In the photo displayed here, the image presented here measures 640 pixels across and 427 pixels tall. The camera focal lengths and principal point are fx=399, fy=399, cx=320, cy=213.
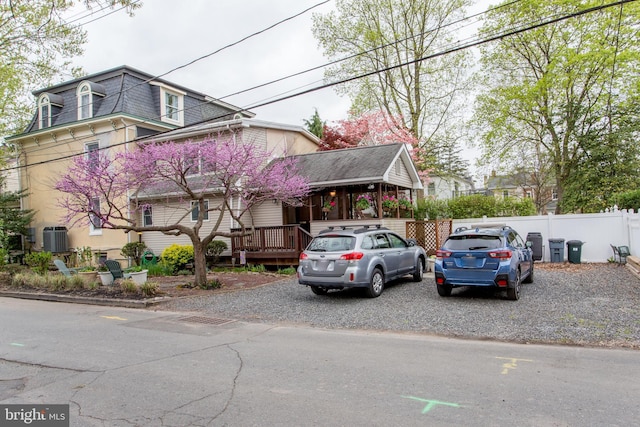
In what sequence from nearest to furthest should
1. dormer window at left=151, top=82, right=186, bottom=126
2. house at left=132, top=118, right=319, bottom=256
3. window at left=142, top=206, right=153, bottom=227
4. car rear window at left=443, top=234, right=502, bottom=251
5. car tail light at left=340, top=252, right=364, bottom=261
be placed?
car rear window at left=443, top=234, right=502, bottom=251 → car tail light at left=340, top=252, right=364, bottom=261 → house at left=132, top=118, right=319, bottom=256 → window at left=142, top=206, right=153, bottom=227 → dormer window at left=151, top=82, right=186, bottom=126

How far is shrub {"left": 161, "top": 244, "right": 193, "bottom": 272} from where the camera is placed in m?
16.5

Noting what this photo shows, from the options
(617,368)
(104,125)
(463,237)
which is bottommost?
(617,368)

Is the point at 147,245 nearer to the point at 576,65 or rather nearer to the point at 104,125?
the point at 104,125

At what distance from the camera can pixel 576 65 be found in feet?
71.6

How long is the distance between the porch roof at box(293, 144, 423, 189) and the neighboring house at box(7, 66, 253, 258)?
5234 mm

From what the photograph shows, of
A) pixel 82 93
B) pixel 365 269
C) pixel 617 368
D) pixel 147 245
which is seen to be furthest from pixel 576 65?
pixel 82 93

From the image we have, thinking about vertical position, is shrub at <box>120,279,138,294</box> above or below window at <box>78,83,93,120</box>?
below

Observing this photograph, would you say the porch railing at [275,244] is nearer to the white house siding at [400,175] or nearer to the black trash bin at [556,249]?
the white house siding at [400,175]

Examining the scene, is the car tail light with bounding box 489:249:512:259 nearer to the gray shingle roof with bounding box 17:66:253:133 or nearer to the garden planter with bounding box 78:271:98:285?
the garden planter with bounding box 78:271:98:285

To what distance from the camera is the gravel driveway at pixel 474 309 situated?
21.8 ft

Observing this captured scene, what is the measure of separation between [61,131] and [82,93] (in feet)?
7.78

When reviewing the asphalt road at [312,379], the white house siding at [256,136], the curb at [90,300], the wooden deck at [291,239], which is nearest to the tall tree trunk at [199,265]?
the curb at [90,300]

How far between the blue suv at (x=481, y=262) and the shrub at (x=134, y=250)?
15192mm

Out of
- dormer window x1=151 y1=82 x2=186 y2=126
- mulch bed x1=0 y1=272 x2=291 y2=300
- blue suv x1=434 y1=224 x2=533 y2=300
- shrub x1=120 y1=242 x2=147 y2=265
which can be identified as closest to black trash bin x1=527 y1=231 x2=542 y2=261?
blue suv x1=434 y1=224 x2=533 y2=300
